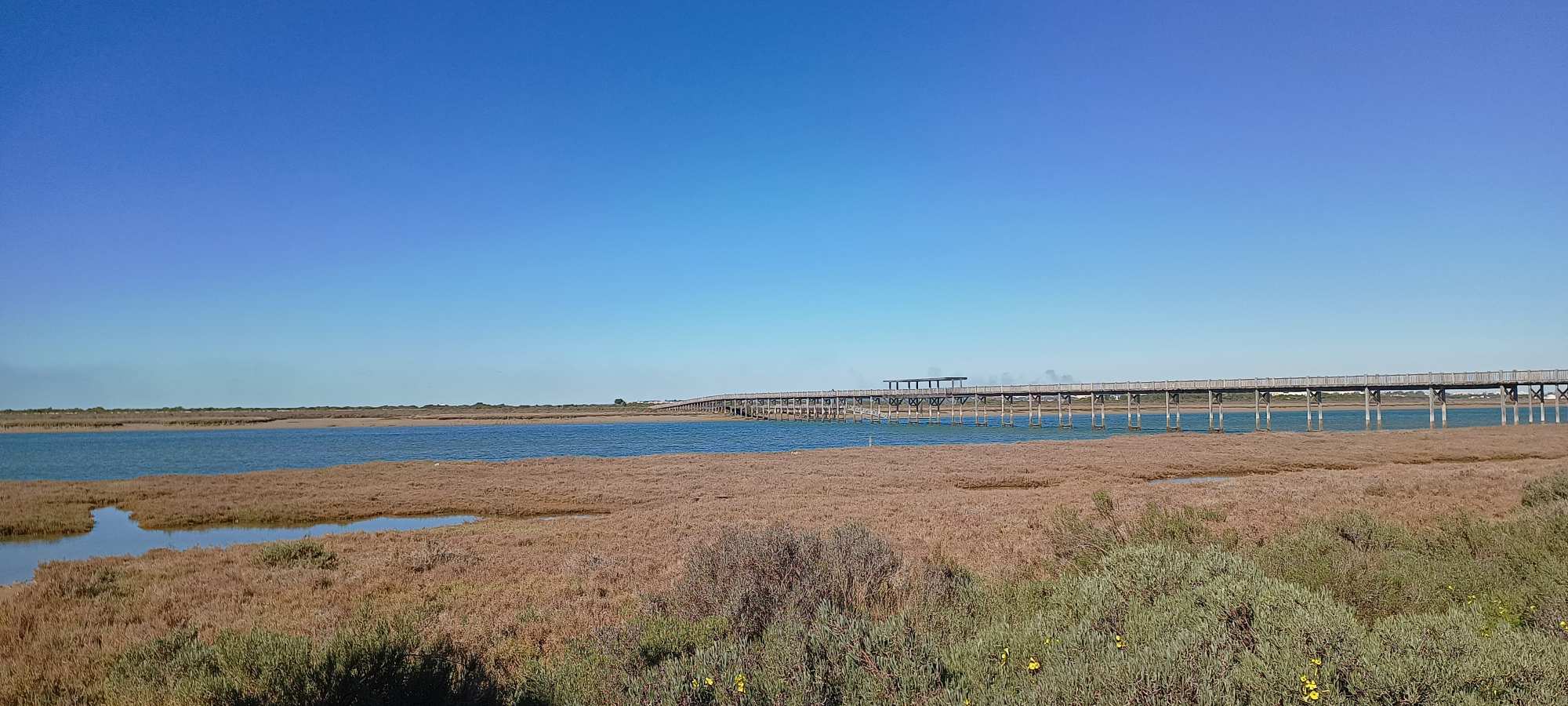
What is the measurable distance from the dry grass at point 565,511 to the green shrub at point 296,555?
0.92 ft

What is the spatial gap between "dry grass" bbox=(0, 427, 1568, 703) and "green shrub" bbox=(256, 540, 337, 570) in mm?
281


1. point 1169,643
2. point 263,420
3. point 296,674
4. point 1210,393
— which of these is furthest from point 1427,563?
point 263,420

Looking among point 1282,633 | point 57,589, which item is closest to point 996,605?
point 1282,633

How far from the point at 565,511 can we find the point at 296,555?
38.2 ft

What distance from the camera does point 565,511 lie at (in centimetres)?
2653

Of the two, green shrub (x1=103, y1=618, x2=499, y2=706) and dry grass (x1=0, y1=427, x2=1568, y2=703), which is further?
dry grass (x1=0, y1=427, x2=1568, y2=703)

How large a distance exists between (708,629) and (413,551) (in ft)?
38.2

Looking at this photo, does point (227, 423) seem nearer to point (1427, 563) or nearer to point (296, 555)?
point (296, 555)

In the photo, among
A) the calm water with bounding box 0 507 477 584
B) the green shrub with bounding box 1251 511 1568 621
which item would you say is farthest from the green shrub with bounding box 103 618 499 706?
the calm water with bounding box 0 507 477 584

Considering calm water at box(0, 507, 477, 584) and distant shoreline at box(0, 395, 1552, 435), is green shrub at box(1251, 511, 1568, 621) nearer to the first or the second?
calm water at box(0, 507, 477, 584)

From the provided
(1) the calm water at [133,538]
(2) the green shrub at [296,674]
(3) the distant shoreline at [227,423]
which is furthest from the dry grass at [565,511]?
(3) the distant shoreline at [227,423]

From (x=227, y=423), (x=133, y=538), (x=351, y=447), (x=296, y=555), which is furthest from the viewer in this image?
(x=227, y=423)

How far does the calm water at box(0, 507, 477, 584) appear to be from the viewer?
18891 millimetres

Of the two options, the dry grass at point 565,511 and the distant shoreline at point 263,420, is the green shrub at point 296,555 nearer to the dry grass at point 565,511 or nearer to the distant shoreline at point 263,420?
the dry grass at point 565,511
